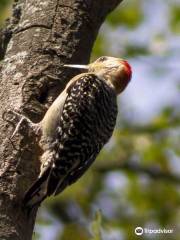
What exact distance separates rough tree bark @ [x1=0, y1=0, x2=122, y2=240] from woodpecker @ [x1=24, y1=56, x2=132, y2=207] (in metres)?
0.10

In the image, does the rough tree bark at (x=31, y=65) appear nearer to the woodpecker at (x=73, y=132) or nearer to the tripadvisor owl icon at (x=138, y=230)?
the woodpecker at (x=73, y=132)

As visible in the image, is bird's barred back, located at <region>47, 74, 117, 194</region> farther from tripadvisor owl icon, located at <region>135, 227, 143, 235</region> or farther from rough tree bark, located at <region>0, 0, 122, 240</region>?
tripadvisor owl icon, located at <region>135, 227, 143, 235</region>

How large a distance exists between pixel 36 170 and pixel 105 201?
488 centimetres

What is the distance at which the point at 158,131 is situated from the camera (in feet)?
30.6

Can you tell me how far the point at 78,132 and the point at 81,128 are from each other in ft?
0.15

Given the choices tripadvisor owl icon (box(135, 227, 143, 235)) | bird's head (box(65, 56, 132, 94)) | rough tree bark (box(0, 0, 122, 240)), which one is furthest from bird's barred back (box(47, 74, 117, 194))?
tripadvisor owl icon (box(135, 227, 143, 235))

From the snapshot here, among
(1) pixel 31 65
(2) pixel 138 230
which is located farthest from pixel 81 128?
(2) pixel 138 230

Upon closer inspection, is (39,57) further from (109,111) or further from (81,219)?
(81,219)

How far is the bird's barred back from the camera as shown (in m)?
5.47

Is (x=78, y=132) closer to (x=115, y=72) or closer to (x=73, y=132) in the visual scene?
(x=73, y=132)

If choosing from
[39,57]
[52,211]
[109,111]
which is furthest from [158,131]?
[39,57]

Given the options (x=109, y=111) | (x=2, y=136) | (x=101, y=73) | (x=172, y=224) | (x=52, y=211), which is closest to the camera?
(x=2, y=136)

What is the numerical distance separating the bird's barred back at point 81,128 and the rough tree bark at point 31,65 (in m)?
0.17

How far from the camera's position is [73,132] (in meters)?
5.59
